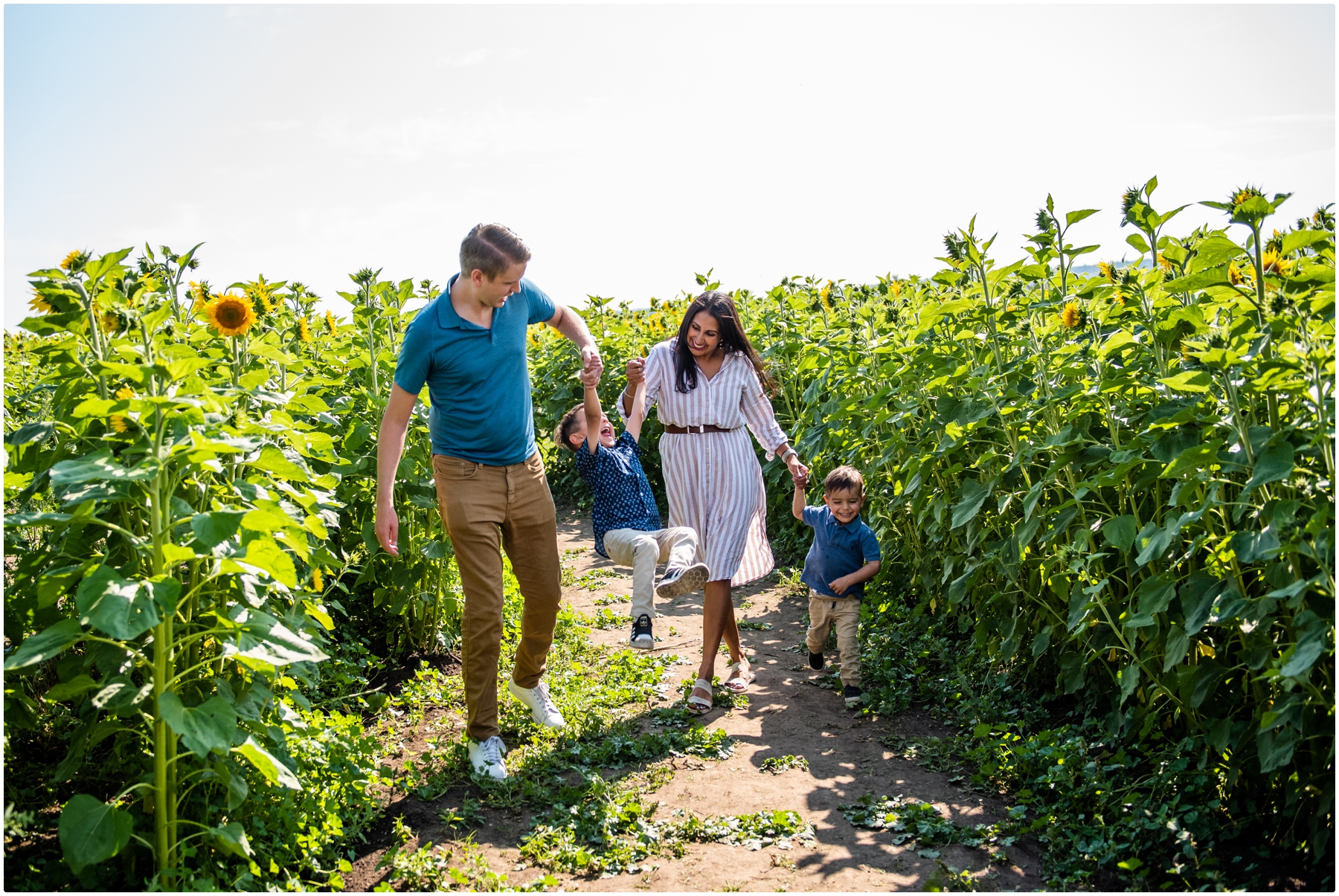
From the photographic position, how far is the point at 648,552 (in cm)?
442

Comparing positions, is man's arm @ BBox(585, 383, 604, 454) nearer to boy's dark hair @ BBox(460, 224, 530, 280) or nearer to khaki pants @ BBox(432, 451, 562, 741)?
khaki pants @ BBox(432, 451, 562, 741)

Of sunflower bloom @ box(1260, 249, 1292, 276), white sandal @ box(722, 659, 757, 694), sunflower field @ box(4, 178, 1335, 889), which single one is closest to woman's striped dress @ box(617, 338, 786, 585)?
white sandal @ box(722, 659, 757, 694)

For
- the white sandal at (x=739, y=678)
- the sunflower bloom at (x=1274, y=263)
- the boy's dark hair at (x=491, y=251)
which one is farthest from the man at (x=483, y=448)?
the sunflower bloom at (x=1274, y=263)

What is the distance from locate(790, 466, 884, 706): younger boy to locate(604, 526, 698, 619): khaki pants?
0.56 meters

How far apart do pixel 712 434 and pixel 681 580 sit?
0.71 metres

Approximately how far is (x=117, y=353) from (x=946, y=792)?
2890 millimetres

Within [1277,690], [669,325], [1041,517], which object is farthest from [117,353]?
[669,325]

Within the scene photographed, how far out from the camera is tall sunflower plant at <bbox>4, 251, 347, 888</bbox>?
2363 millimetres

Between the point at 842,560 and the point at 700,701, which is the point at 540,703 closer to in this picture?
the point at 700,701

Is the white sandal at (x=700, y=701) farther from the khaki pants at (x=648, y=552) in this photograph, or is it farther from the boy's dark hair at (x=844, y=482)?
the boy's dark hair at (x=844, y=482)

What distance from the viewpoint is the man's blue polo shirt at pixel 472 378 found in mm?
3521

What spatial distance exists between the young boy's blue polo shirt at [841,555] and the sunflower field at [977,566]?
40 cm

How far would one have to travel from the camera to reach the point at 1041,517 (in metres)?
3.55

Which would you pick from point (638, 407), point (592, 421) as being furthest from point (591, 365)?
point (638, 407)
